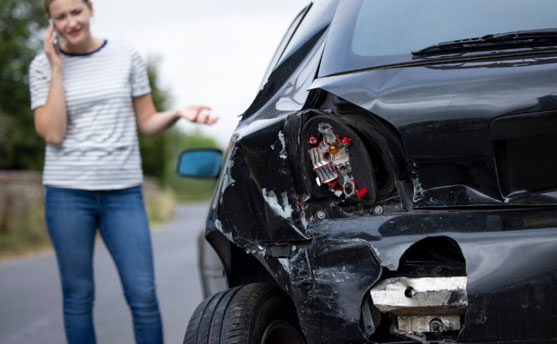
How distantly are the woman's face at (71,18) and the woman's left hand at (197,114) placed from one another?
61 centimetres

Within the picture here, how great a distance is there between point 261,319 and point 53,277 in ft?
27.4

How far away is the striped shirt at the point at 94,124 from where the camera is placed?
404 cm

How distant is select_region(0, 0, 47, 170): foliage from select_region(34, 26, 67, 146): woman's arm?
32.7 meters

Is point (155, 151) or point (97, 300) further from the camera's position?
point (155, 151)

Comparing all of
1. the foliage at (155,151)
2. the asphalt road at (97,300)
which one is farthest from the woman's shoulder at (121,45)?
the foliage at (155,151)

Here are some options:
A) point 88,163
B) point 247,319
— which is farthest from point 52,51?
point 247,319

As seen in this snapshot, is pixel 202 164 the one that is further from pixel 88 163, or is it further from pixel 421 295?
pixel 421 295

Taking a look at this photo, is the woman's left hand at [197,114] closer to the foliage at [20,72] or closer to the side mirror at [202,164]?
the side mirror at [202,164]

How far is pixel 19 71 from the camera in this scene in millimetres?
37188

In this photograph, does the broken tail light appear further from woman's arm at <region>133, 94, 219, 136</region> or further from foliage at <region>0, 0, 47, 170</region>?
foliage at <region>0, 0, 47, 170</region>

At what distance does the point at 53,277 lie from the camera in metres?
10.5

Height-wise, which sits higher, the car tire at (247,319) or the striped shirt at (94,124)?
the striped shirt at (94,124)

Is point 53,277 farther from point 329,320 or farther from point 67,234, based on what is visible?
point 329,320

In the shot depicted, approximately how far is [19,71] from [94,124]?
3500 cm
